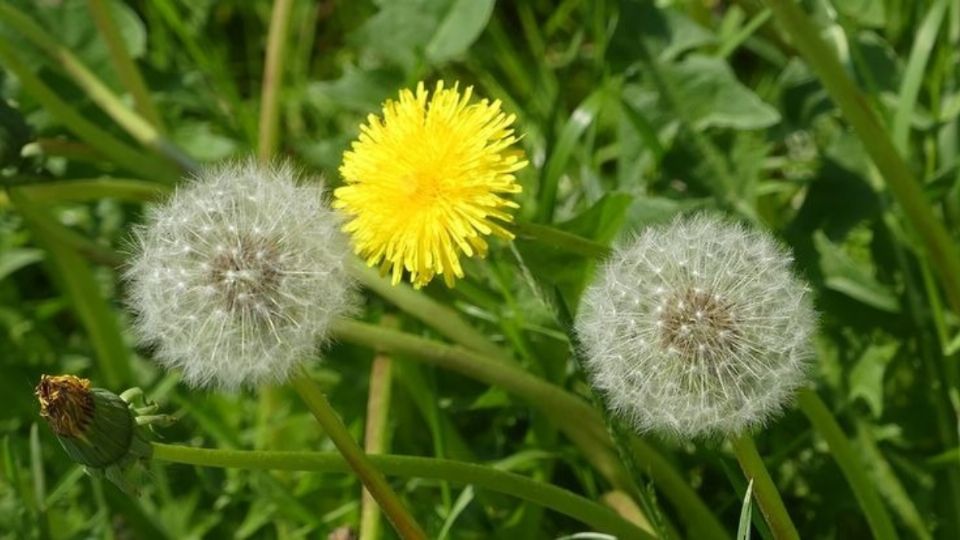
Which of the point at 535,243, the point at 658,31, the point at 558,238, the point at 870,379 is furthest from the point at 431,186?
the point at 658,31

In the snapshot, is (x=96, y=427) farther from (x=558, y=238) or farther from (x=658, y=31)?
(x=658, y=31)

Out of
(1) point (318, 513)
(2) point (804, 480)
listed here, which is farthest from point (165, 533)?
(2) point (804, 480)

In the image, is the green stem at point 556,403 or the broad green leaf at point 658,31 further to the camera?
the broad green leaf at point 658,31

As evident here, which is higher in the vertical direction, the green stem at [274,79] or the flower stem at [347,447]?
the green stem at [274,79]

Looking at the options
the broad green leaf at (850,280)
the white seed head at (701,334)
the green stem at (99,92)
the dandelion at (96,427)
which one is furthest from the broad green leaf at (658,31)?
the dandelion at (96,427)

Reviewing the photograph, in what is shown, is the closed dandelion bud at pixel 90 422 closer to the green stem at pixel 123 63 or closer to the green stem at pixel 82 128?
the green stem at pixel 82 128

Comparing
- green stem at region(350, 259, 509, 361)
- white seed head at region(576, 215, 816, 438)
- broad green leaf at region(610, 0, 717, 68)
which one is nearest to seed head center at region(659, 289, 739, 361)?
white seed head at region(576, 215, 816, 438)

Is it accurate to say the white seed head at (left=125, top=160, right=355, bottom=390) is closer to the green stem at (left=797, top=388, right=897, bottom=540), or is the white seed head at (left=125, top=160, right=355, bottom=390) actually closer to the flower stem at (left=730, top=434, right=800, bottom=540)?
the flower stem at (left=730, top=434, right=800, bottom=540)
